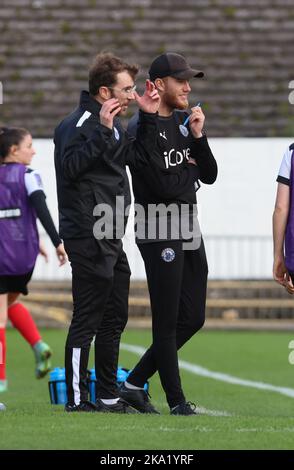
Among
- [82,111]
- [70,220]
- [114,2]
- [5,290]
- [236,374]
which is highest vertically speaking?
[114,2]

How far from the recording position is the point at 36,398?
33.7ft

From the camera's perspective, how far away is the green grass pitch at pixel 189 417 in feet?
20.5

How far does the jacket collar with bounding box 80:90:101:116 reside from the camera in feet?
25.3

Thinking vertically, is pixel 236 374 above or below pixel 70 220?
below

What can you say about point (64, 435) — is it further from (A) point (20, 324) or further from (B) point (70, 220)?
(A) point (20, 324)

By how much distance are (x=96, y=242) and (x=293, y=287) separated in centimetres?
125

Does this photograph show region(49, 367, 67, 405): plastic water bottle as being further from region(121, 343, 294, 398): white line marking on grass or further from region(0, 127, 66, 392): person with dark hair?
region(121, 343, 294, 398): white line marking on grass

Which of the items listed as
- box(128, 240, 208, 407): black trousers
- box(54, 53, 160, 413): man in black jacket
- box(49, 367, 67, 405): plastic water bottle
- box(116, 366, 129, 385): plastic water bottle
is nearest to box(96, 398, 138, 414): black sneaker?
box(54, 53, 160, 413): man in black jacket

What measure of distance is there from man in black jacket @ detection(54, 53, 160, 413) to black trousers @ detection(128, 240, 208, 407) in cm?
27

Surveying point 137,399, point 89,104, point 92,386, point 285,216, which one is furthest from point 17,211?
point 285,216

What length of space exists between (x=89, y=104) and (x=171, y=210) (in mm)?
807

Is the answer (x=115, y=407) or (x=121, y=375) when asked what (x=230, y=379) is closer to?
(x=121, y=375)

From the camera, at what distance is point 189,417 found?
734 centimetres

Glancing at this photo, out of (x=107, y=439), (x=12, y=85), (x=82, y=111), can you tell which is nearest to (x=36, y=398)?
(x=82, y=111)
